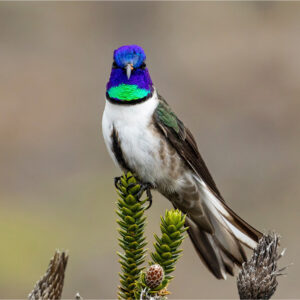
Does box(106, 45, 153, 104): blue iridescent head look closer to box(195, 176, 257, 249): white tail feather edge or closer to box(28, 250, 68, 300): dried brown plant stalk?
box(195, 176, 257, 249): white tail feather edge

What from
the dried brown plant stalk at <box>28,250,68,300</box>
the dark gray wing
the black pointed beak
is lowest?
the dried brown plant stalk at <box>28,250,68,300</box>

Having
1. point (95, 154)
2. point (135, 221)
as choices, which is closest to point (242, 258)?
point (135, 221)

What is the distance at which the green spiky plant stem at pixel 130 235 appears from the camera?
9.75 feet

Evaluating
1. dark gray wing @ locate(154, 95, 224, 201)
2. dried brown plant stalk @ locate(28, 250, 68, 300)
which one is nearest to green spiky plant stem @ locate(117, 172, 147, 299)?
dried brown plant stalk @ locate(28, 250, 68, 300)

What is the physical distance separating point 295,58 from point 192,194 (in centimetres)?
669

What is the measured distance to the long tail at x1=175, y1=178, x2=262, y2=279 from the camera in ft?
14.7

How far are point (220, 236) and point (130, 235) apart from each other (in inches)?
68.7

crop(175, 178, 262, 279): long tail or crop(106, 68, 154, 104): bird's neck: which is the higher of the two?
crop(106, 68, 154, 104): bird's neck

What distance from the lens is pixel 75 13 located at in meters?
11.8

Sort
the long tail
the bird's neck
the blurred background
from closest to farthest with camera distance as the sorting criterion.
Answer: the long tail → the bird's neck → the blurred background

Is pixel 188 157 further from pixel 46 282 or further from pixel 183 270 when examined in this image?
pixel 183 270

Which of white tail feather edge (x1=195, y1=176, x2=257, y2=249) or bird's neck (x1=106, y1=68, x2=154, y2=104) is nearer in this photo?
bird's neck (x1=106, y1=68, x2=154, y2=104)

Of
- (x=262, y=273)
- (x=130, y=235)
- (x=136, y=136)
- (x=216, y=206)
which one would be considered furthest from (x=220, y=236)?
(x=262, y=273)

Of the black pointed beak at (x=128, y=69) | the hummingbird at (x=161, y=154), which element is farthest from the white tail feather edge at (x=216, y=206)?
the black pointed beak at (x=128, y=69)
